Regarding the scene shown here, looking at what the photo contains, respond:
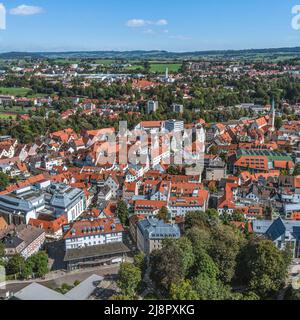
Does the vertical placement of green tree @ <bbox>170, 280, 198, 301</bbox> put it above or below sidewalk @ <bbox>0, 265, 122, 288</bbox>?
above

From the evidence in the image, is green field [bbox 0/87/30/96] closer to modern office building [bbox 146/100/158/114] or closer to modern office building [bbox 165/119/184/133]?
modern office building [bbox 146/100/158/114]

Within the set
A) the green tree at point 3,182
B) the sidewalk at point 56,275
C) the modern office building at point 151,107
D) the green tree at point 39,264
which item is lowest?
the sidewalk at point 56,275

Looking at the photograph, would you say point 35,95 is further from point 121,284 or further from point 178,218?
point 121,284

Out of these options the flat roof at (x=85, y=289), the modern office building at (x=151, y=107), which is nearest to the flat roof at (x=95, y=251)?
the flat roof at (x=85, y=289)

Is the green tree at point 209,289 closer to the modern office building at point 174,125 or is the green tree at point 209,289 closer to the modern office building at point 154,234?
the modern office building at point 154,234

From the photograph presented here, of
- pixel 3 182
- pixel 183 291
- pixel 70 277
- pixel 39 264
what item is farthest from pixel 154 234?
pixel 3 182

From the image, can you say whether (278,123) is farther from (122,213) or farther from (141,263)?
(141,263)

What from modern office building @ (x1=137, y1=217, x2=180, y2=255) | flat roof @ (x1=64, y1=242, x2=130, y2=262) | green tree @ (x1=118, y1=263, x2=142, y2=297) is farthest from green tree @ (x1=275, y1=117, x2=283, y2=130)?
green tree @ (x1=118, y1=263, x2=142, y2=297)

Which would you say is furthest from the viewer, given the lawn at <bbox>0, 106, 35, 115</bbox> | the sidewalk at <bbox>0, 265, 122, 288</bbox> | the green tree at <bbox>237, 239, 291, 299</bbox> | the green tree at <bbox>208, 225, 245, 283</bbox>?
the lawn at <bbox>0, 106, 35, 115</bbox>
